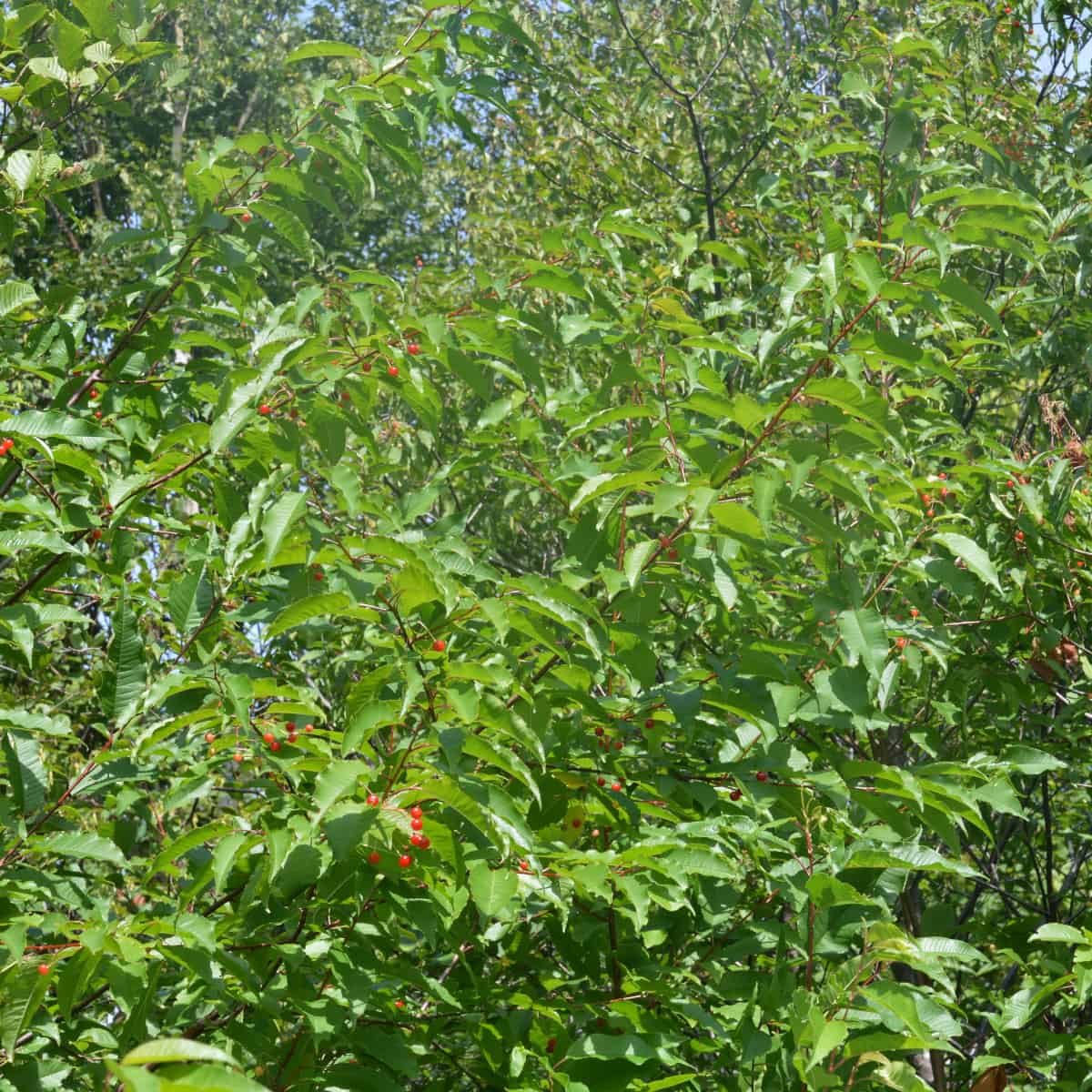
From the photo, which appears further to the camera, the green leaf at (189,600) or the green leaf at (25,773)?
the green leaf at (189,600)

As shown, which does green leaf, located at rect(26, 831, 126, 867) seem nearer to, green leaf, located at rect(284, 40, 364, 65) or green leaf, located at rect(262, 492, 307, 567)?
green leaf, located at rect(262, 492, 307, 567)

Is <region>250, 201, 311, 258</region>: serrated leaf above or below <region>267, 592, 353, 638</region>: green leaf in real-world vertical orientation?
above

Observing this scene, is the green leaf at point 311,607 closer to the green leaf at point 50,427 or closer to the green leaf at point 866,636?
the green leaf at point 50,427

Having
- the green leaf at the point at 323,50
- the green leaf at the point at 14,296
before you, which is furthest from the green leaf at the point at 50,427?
the green leaf at the point at 323,50

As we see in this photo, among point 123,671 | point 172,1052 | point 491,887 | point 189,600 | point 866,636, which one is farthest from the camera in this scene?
point 866,636

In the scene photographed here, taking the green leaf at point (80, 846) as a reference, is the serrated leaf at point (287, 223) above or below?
above


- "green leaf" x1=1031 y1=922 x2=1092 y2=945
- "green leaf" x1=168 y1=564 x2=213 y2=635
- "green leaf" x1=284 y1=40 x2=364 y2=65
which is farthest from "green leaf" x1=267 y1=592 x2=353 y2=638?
"green leaf" x1=1031 y1=922 x2=1092 y2=945

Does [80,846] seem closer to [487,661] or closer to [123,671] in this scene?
[123,671]

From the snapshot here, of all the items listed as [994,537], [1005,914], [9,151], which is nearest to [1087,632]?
[994,537]

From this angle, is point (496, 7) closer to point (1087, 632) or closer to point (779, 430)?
point (779, 430)

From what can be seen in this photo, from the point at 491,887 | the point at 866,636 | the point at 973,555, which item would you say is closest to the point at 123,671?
the point at 491,887

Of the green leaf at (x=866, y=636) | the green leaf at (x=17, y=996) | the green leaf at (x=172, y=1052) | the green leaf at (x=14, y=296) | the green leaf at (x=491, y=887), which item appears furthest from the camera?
the green leaf at (x=14, y=296)

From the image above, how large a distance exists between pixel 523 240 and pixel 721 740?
4645mm

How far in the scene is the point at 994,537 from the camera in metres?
3.54
